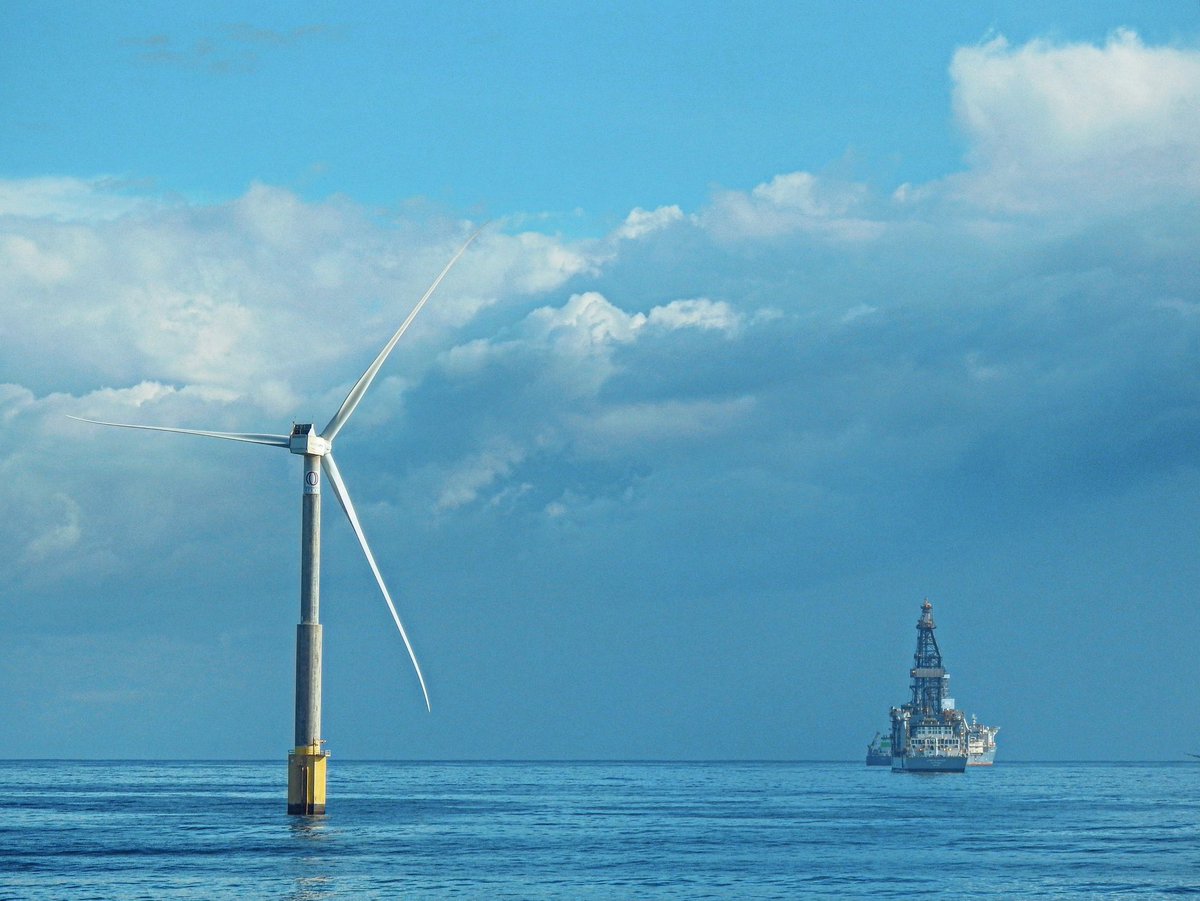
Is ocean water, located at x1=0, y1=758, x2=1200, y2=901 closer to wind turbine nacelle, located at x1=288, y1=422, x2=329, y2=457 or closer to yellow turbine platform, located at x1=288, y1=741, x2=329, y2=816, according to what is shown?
yellow turbine platform, located at x1=288, y1=741, x2=329, y2=816

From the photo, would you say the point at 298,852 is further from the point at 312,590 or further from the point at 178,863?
the point at 312,590

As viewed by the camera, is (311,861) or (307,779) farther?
(307,779)

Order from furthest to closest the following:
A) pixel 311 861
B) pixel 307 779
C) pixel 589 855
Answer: pixel 307 779
pixel 589 855
pixel 311 861

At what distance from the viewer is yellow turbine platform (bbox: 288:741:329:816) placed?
383ft

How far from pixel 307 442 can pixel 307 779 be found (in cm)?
2495

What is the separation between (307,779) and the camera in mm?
118125

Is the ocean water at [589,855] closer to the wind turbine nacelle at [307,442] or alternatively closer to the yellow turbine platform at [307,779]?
the yellow turbine platform at [307,779]

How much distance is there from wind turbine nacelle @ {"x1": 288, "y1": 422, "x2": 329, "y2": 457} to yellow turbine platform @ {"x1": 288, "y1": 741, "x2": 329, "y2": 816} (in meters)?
22.0

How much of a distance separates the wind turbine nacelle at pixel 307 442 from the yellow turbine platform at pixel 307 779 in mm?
22047

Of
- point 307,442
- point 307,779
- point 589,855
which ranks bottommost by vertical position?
point 589,855

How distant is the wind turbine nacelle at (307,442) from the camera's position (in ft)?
402

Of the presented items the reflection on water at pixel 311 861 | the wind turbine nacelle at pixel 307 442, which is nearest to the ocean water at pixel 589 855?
the reflection on water at pixel 311 861

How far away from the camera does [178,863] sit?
10275 centimetres

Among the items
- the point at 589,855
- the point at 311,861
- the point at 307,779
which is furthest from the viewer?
the point at 307,779
